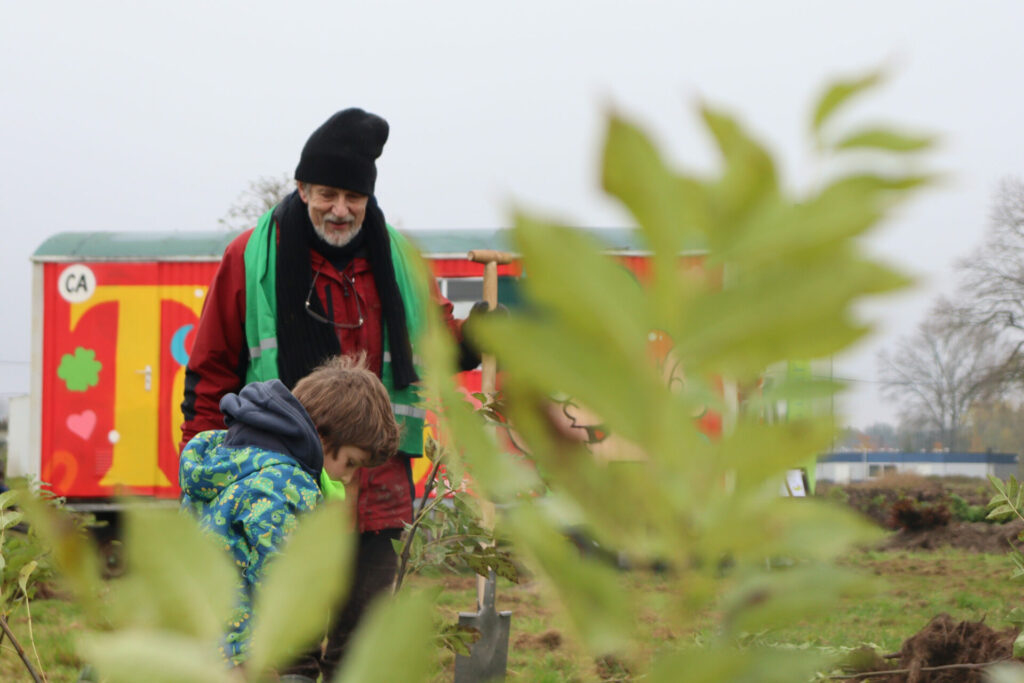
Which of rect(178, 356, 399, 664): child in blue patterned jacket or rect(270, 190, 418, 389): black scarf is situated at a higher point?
rect(270, 190, 418, 389): black scarf

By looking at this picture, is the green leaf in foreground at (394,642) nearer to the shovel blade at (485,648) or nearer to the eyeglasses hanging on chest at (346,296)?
the eyeglasses hanging on chest at (346,296)

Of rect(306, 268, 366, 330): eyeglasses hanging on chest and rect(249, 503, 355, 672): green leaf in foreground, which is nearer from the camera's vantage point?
rect(249, 503, 355, 672): green leaf in foreground

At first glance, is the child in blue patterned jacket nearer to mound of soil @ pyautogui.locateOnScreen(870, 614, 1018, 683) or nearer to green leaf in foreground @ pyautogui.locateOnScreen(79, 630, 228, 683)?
green leaf in foreground @ pyautogui.locateOnScreen(79, 630, 228, 683)

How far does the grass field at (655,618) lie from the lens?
0.65ft

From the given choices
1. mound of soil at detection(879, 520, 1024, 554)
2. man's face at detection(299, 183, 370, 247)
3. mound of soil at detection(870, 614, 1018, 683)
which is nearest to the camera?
mound of soil at detection(870, 614, 1018, 683)

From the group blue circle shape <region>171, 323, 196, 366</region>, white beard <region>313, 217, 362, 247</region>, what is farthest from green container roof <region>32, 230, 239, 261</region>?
white beard <region>313, 217, 362, 247</region>

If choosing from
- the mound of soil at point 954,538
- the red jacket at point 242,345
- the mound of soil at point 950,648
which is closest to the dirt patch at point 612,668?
the mound of soil at point 950,648

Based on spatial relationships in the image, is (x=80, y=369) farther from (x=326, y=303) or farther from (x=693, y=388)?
(x=693, y=388)

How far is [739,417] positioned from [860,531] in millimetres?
34

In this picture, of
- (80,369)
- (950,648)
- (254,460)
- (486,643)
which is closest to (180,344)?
(80,369)

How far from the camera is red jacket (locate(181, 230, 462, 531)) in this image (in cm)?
249

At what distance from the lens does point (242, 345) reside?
8.33ft

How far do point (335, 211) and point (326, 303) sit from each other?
0.79 feet

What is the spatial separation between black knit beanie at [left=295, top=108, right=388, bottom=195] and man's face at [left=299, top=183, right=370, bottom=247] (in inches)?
1.7
